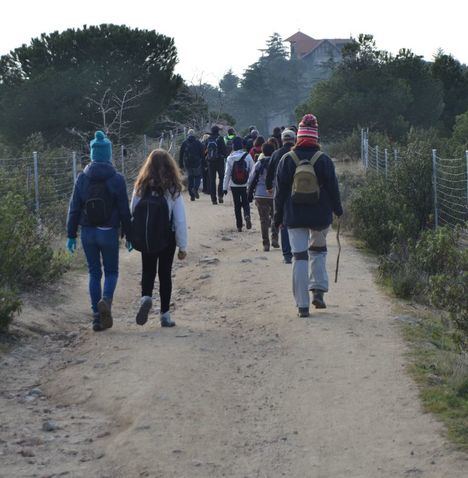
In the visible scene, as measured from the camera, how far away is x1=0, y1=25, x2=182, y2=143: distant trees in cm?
3484

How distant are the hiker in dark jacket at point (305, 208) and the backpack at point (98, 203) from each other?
176cm

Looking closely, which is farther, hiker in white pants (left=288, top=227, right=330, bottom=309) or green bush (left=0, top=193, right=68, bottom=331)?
hiker in white pants (left=288, top=227, right=330, bottom=309)

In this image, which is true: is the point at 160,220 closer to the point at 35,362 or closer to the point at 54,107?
the point at 35,362

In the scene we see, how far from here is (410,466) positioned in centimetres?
606

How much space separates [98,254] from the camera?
9.76 meters

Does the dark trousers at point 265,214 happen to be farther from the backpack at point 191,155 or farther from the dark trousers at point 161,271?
the backpack at point 191,155

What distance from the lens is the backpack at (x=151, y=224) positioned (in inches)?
376

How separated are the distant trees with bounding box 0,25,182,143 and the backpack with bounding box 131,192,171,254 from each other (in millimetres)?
24153

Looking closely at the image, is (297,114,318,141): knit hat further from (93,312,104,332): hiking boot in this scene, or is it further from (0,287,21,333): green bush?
(0,287,21,333): green bush

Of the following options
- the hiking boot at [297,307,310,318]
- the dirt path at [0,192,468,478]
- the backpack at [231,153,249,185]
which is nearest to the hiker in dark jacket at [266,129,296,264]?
the dirt path at [0,192,468,478]

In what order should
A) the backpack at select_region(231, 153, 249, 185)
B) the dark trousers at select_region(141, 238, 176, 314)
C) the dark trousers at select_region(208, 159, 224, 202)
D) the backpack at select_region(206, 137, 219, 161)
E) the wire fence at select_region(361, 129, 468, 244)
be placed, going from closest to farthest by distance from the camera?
the dark trousers at select_region(141, 238, 176, 314)
the backpack at select_region(231, 153, 249, 185)
the wire fence at select_region(361, 129, 468, 244)
the backpack at select_region(206, 137, 219, 161)
the dark trousers at select_region(208, 159, 224, 202)

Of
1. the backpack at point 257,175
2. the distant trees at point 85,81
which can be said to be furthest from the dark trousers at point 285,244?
the distant trees at point 85,81

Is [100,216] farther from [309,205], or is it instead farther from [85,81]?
[85,81]

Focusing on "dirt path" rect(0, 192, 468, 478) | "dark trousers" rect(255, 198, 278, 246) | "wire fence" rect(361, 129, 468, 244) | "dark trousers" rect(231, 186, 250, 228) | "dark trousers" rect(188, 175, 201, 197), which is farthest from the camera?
"dark trousers" rect(188, 175, 201, 197)
